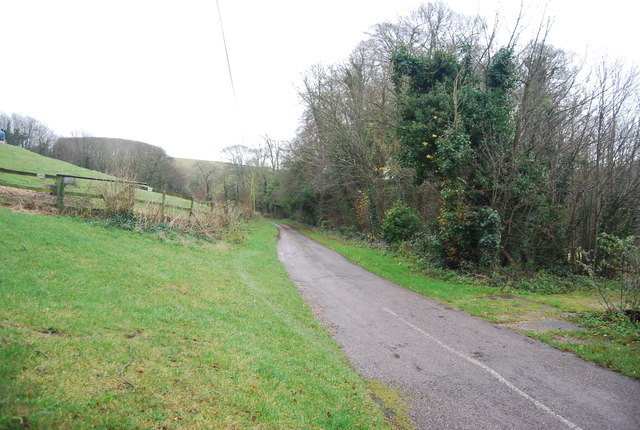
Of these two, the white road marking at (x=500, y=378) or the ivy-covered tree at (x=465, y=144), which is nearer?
the white road marking at (x=500, y=378)

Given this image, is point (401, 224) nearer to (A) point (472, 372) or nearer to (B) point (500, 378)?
(A) point (472, 372)

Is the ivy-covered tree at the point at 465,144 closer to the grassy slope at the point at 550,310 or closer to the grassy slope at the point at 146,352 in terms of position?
the grassy slope at the point at 550,310

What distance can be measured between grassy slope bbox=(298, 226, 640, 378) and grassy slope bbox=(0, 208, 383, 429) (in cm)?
474

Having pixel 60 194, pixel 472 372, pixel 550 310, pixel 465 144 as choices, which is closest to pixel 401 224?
pixel 465 144

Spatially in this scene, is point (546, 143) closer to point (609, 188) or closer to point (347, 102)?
point (609, 188)

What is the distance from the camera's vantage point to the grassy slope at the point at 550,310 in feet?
20.8

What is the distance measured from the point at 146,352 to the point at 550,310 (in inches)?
412

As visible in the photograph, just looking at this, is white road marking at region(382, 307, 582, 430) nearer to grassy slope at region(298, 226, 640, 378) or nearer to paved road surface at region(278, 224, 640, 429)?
A: paved road surface at region(278, 224, 640, 429)

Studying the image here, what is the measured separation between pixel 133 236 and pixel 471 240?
13329 millimetres

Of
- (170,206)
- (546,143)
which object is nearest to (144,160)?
(170,206)

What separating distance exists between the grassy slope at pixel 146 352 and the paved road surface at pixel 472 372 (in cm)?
75

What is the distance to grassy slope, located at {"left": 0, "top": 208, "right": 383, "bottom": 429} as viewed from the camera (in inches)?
109

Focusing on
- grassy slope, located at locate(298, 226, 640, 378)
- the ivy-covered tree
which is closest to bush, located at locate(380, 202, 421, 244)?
grassy slope, located at locate(298, 226, 640, 378)

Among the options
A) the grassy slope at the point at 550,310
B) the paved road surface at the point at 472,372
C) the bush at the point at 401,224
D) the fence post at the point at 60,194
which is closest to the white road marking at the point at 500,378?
the paved road surface at the point at 472,372
